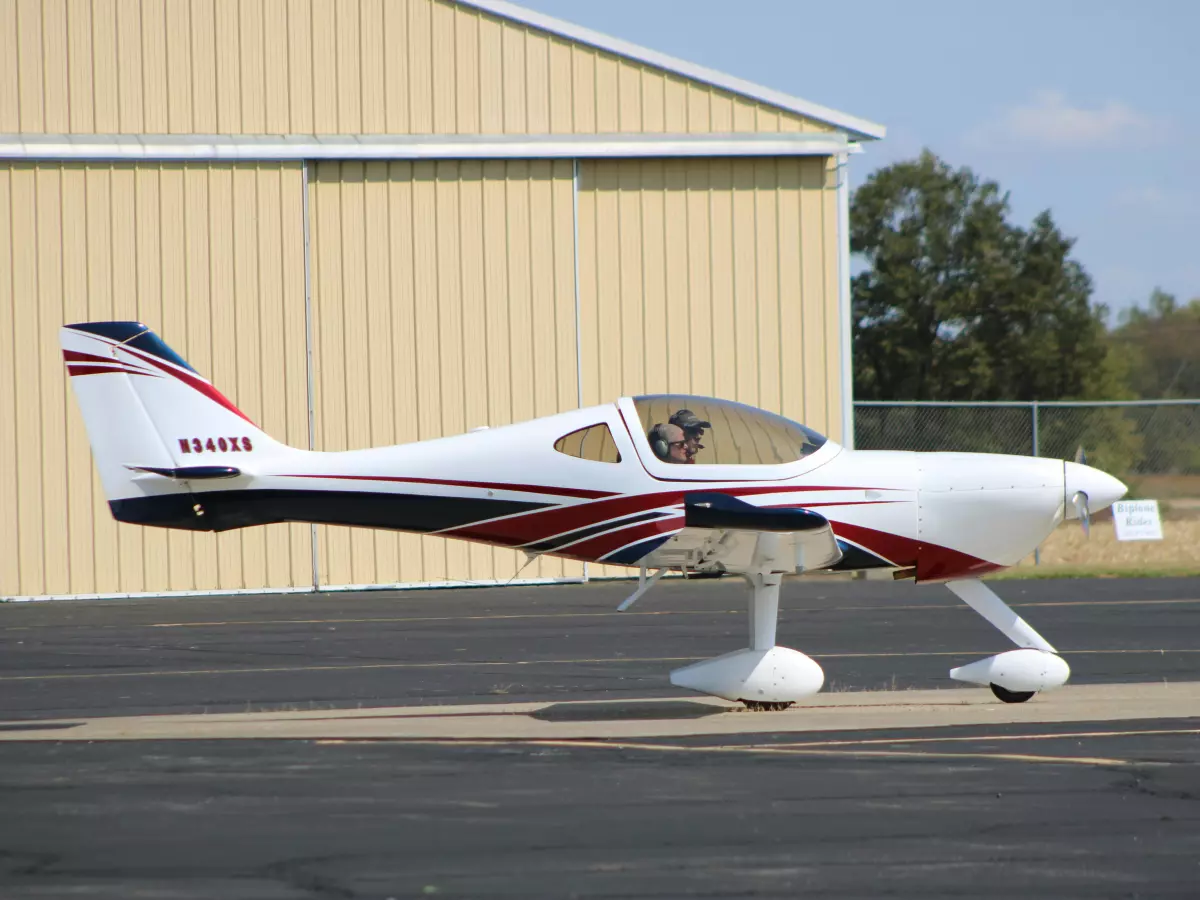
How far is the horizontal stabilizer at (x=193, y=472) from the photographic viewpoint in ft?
33.1

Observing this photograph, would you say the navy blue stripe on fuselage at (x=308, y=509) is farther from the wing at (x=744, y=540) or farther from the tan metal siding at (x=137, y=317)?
the tan metal siding at (x=137, y=317)

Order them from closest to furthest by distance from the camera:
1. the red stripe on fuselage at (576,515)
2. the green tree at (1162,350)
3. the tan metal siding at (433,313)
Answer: the red stripe on fuselage at (576,515) → the tan metal siding at (433,313) → the green tree at (1162,350)

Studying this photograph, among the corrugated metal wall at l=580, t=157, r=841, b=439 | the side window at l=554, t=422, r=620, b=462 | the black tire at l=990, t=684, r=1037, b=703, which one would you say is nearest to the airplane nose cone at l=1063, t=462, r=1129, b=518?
the black tire at l=990, t=684, r=1037, b=703

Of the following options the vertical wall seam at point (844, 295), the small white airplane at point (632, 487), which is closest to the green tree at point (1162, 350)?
the vertical wall seam at point (844, 295)

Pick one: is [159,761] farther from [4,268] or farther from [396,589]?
[4,268]

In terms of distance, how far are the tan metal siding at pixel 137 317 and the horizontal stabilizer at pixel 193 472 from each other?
10636 mm

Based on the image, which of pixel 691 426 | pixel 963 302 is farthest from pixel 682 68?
pixel 963 302

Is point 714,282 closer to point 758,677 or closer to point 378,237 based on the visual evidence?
point 378,237

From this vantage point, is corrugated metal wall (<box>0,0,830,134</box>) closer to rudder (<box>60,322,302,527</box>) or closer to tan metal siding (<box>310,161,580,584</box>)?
tan metal siding (<box>310,161,580,584</box>)

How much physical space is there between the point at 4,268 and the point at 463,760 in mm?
14791

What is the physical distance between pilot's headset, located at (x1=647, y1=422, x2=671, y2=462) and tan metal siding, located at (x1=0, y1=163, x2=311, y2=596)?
11.7 m

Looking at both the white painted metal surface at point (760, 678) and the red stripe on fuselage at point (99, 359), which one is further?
the red stripe on fuselage at point (99, 359)

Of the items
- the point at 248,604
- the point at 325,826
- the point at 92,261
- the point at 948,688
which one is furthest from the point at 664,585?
the point at 325,826

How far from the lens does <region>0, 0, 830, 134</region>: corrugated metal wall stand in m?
20.5
